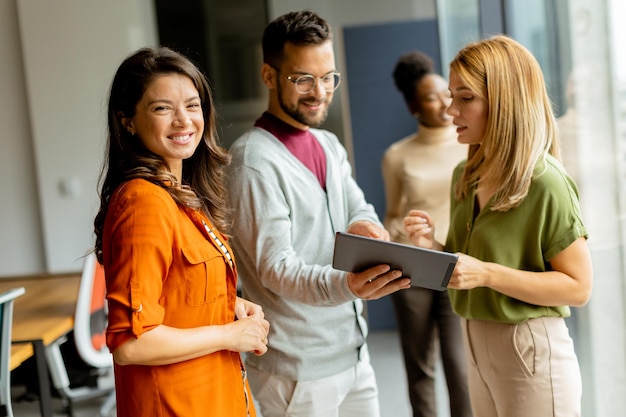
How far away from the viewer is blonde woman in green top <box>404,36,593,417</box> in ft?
5.63

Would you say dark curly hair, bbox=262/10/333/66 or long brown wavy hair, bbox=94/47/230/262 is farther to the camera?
dark curly hair, bbox=262/10/333/66

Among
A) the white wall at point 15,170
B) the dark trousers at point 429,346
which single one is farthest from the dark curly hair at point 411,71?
the white wall at point 15,170

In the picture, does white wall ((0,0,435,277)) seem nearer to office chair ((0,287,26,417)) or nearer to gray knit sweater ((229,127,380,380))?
office chair ((0,287,26,417))

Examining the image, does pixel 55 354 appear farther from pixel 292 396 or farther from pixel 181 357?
pixel 181 357

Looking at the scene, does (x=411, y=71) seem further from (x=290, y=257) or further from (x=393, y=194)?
(x=290, y=257)

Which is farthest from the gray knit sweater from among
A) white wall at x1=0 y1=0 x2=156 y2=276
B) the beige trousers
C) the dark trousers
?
white wall at x1=0 y1=0 x2=156 y2=276

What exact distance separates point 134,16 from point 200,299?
4.48 meters

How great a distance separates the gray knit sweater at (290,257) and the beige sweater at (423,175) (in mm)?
1117

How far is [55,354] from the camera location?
330cm

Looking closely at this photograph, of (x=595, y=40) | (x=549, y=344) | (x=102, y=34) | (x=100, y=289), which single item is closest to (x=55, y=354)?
(x=100, y=289)

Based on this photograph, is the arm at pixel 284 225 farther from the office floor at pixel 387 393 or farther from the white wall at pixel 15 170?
the white wall at pixel 15 170

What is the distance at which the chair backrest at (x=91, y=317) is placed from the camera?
3264 mm

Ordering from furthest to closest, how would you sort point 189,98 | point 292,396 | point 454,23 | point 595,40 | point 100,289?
point 454,23
point 100,289
point 595,40
point 292,396
point 189,98

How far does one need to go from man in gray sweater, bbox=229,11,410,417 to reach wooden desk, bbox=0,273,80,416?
1.22 metres
